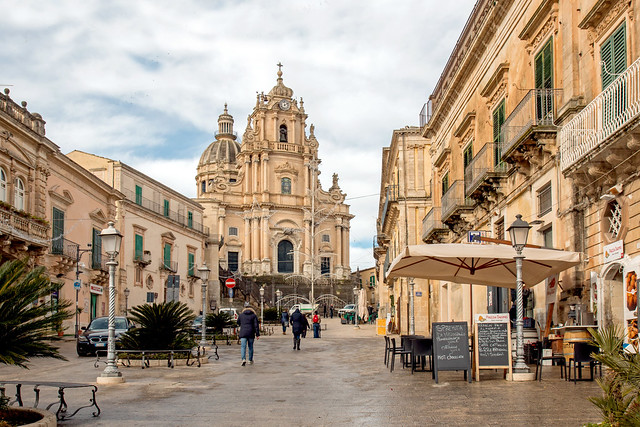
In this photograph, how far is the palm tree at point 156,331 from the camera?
1878 centimetres

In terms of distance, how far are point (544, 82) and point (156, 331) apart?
10.8 meters

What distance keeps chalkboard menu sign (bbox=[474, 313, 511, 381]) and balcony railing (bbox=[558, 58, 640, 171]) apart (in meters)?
3.30

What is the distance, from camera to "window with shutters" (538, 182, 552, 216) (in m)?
16.8

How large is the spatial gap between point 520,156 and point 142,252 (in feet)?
116

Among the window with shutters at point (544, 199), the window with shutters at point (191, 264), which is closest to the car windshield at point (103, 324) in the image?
the window with shutters at point (544, 199)

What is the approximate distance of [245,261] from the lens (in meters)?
77.6

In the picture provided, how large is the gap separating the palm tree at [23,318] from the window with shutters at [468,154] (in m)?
18.0

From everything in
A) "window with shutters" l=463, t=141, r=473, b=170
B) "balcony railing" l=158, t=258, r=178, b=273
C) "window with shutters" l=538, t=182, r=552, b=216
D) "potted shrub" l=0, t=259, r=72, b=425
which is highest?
"window with shutters" l=463, t=141, r=473, b=170

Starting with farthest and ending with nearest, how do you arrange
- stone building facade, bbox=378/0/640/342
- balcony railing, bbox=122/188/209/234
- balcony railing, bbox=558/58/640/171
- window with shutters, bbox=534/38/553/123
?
balcony railing, bbox=122/188/209/234, window with shutters, bbox=534/38/553/123, stone building facade, bbox=378/0/640/342, balcony railing, bbox=558/58/640/171

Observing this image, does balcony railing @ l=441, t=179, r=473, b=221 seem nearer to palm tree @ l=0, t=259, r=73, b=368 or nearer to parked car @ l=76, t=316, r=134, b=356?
parked car @ l=76, t=316, r=134, b=356

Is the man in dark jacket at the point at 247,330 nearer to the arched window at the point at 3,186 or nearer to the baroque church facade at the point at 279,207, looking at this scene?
the arched window at the point at 3,186

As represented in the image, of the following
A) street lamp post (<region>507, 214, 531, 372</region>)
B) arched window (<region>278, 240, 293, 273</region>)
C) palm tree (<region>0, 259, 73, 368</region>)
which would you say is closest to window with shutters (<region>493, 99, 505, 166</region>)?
street lamp post (<region>507, 214, 531, 372</region>)

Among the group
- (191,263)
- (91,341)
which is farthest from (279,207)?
(91,341)

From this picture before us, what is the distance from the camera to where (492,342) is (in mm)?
13039
